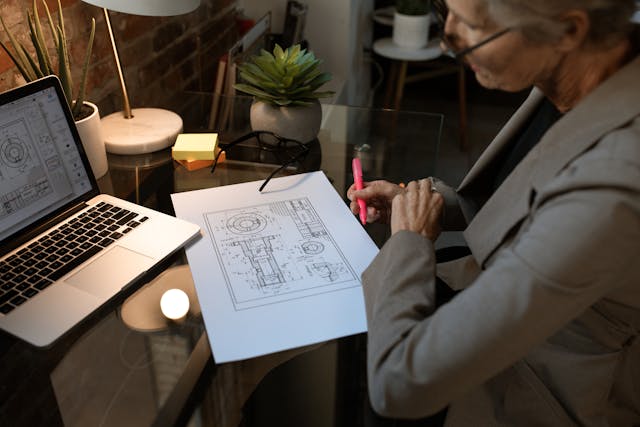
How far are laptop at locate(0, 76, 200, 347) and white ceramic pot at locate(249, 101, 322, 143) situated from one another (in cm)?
39

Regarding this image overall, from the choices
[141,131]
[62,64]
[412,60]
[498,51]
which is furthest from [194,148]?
[412,60]

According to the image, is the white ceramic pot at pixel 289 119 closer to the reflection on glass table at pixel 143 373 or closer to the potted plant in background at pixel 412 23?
the reflection on glass table at pixel 143 373

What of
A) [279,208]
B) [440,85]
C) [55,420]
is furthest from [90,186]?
[440,85]

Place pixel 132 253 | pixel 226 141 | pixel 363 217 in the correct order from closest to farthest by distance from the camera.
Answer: pixel 132 253
pixel 363 217
pixel 226 141

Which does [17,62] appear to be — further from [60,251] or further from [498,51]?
[498,51]

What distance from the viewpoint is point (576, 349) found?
851mm

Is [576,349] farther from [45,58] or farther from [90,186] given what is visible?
[45,58]

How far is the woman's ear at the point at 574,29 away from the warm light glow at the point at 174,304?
62 cm

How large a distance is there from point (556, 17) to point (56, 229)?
0.83 meters

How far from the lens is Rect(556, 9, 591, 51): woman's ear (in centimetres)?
73

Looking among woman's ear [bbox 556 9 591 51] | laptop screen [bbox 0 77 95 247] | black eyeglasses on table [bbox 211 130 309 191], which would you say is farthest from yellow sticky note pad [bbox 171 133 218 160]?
woman's ear [bbox 556 9 591 51]

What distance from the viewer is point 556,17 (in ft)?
2.39

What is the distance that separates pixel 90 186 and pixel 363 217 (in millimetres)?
499

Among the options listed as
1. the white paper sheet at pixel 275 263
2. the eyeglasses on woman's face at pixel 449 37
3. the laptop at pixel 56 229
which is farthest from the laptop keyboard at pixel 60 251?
the eyeglasses on woman's face at pixel 449 37
